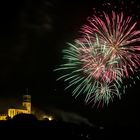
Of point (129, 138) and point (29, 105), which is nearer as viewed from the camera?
point (129, 138)

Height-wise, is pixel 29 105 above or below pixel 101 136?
above

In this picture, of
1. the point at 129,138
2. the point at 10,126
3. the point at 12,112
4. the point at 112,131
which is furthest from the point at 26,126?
the point at 12,112

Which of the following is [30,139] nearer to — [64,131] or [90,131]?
[64,131]

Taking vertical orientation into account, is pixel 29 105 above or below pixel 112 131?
above

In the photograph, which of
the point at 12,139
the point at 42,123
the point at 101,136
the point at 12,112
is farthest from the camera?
the point at 12,112

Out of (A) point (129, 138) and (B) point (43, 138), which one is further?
(A) point (129, 138)

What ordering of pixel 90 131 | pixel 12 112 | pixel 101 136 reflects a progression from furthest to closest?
pixel 12 112 → pixel 90 131 → pixel 101 136

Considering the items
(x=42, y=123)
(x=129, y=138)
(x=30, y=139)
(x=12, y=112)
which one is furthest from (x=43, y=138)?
(x=12, y=112)

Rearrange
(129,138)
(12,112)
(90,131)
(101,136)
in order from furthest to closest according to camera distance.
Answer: (12,112), (90,131), (101,136), (129,138)

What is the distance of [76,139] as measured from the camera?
30344 millimetres

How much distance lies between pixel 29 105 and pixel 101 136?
5168 cm

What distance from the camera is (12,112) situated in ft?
275

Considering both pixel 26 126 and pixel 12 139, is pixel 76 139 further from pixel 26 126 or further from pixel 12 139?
pixel 12 139

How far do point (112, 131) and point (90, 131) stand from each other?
2.90 metres
